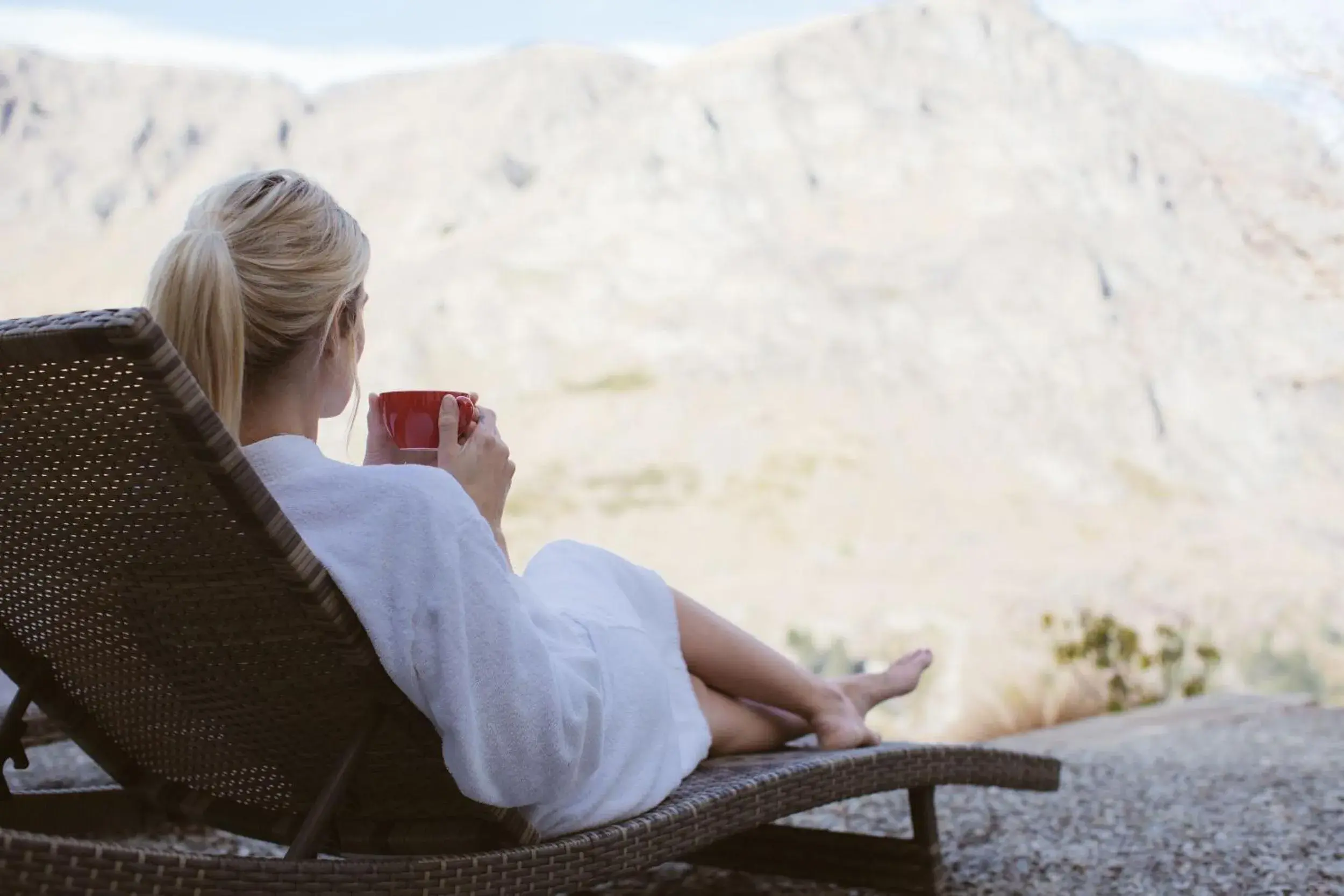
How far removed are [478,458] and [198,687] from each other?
0.45 m

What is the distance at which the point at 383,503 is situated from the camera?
1.43m

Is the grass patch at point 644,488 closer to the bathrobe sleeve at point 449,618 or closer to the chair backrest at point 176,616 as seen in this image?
the chair backrest at point 176,616

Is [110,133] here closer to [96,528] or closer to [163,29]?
[163,29]

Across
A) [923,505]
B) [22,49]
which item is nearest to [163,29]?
[22,49]

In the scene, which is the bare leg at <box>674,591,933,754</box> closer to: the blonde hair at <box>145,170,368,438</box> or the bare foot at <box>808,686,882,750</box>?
the bare foot at <box>808,686,882,750</box>

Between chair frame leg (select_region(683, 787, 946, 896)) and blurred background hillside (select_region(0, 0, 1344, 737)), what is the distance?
6.05 metres

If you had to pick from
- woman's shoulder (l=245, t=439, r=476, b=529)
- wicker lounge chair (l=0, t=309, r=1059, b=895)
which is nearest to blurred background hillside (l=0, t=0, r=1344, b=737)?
wicker lounge chair (l=0, t=309, r=1059, b=895)

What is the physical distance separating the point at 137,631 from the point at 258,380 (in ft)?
1.10

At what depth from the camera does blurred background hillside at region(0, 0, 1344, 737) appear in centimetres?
1479

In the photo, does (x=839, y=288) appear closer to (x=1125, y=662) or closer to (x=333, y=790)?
(x=1125, y=662)

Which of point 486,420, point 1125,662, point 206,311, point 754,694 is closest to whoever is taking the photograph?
point 206,311

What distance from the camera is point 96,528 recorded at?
4.63ft

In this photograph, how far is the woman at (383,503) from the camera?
1.41 metres

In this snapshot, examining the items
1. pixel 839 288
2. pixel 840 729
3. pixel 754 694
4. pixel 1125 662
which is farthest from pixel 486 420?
pixel 839 288
